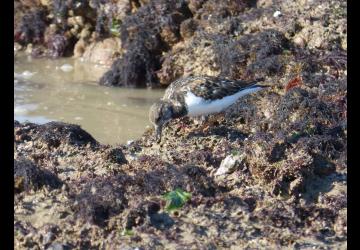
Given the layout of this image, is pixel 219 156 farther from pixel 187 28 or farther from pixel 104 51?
pixel 104 51

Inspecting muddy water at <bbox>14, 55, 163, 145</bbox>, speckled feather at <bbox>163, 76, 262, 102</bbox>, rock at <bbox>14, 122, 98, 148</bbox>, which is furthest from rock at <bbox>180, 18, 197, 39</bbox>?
rock at <bbox>14, 122, 98, 148</bbox>

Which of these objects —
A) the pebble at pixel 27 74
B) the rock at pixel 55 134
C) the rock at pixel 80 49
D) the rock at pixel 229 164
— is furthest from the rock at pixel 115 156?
the rock at pixel 80 49

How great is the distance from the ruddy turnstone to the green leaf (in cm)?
125

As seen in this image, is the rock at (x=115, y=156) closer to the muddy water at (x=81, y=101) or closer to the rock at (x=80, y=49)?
the muddy water at (x=81, y=101)

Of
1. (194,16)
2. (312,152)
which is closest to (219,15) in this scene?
(194,16)

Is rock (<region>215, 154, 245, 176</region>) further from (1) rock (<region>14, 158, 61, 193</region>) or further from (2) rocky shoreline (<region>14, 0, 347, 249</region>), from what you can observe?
(1) rock (<region>14, 158, 61, 193</region>)

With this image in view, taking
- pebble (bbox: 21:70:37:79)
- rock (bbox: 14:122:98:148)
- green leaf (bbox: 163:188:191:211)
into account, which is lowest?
green leaf (bbox: 163:188:191:211)

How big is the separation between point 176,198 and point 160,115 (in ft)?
4.64

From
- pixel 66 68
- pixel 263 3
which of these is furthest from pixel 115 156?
pixel 66 68

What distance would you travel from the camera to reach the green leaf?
13.8ft

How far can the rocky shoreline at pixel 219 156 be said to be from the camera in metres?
4.05

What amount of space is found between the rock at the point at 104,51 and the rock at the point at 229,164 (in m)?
4.55

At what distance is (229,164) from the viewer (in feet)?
15.3
